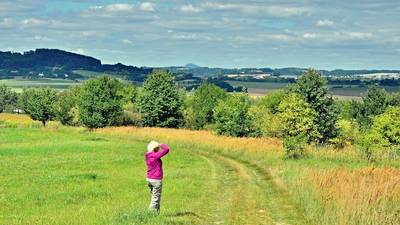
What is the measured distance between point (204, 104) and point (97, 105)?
2326 cm

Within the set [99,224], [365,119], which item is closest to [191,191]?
[99,224]

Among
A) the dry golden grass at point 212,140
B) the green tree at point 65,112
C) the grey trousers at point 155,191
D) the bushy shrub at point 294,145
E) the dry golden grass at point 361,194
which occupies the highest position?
the grey trousers at point 155,191

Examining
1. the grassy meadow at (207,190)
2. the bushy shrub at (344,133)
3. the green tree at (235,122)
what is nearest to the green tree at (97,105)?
the green tree at (235,122)

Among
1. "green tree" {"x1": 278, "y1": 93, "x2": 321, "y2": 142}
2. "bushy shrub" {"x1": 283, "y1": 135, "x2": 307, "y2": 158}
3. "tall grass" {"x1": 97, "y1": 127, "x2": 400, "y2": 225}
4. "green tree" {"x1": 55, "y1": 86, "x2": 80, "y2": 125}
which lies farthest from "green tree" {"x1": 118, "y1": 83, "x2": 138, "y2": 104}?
"tall grass" {"x1": 97, "y1": 127, "x2": 400, "y2": 225}

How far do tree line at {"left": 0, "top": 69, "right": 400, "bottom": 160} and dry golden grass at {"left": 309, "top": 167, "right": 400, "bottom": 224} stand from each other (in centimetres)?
1408

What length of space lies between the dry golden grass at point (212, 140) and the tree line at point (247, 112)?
1.77 meters

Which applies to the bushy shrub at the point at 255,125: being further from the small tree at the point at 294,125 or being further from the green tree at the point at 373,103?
the green tree at the point at 373,103

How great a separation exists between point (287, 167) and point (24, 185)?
49.6 ft

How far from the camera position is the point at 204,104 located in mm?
97750

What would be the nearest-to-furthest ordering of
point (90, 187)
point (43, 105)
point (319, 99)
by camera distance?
point (90, 187), point (319, 99), point (43, 105)

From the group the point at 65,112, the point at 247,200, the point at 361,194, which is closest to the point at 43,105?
the point at 65,112

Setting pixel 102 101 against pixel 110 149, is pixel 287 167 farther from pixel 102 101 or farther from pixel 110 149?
pixel 102 101

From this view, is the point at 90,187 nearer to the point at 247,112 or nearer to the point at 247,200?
the point at 247,200

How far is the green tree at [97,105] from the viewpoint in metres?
80.9
